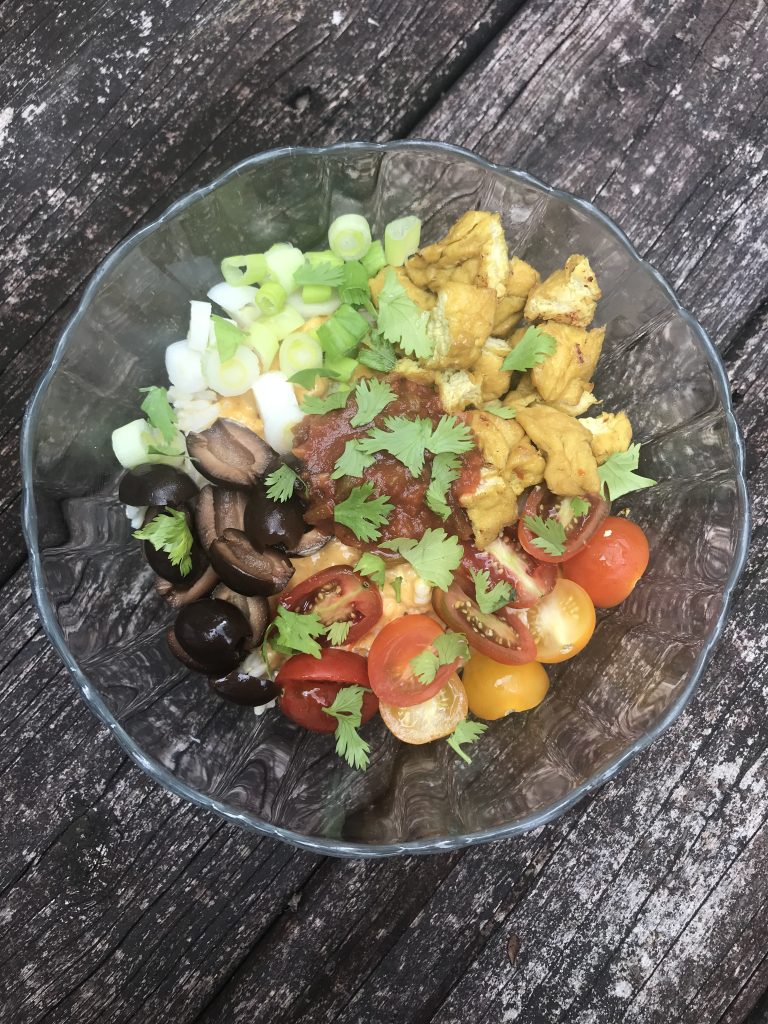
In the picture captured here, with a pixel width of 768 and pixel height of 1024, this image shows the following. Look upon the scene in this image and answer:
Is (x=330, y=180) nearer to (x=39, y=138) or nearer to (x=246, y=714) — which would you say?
(x=39, y=138)

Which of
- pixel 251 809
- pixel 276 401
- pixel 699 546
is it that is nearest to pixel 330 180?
pixel 276 401

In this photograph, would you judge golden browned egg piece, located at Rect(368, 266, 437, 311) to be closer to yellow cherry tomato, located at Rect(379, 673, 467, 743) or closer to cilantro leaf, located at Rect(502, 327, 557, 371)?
cilantro leaf, located at Rect(502, 327, 557, 371)

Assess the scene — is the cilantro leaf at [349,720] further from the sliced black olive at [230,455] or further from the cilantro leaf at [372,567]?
the sliced black olive at [230,455]

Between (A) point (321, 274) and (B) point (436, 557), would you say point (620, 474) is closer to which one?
(B) point (436, 557)

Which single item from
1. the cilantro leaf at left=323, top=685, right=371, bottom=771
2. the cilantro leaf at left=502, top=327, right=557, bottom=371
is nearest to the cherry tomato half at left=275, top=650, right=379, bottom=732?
the cilantro leaf at left=323, top=685, right=371, bottom=771

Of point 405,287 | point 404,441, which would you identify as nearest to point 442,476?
point 404,441
